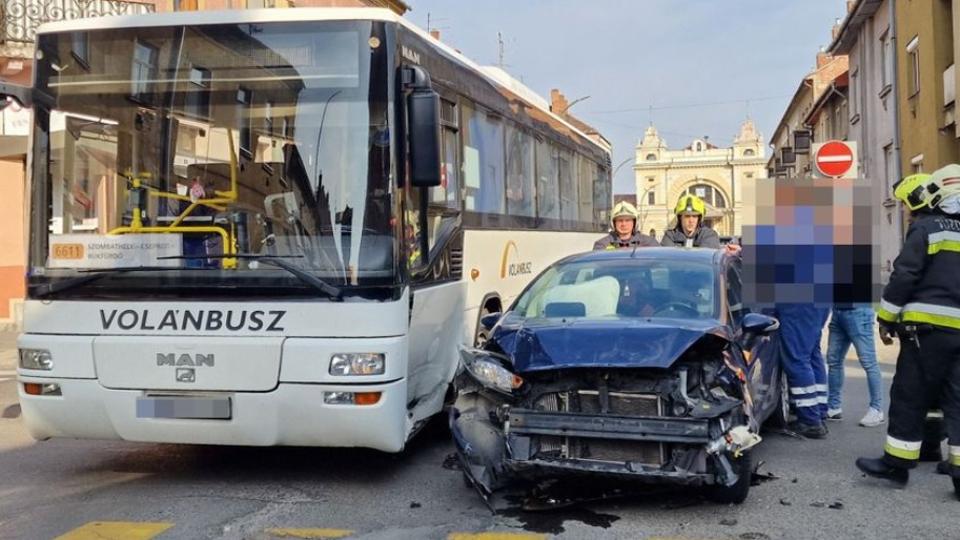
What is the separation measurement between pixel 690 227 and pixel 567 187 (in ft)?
7.65

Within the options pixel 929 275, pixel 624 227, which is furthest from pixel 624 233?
pixel 929 275

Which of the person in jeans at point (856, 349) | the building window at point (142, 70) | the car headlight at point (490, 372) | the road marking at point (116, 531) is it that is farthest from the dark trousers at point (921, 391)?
the building window at point (142, 70)

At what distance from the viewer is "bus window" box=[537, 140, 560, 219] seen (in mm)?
9805

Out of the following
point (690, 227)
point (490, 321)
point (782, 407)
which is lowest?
point (782, 407)

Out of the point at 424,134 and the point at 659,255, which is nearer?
the point at 424,134

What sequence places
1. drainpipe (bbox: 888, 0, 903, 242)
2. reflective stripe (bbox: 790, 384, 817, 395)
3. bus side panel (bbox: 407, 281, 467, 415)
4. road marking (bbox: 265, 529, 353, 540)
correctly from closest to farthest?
road marking (bbox: 265, 529, 353, 540) → bus side panel (bbox: 407, 281, 467, 415) → reflective stripe (bbox: 790, 384, 817, 395) → drainpipe (bbox: 888, 0, 903, 242)

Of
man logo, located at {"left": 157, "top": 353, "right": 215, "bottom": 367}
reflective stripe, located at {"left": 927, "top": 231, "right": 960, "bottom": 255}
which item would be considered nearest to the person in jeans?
reflective stripe, located at {"left": 927, "top": 231, "right": 960, "bottom": 255}

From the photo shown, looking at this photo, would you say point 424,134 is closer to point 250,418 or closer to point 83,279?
point 250,418

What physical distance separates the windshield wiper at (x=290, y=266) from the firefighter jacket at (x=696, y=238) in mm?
4536

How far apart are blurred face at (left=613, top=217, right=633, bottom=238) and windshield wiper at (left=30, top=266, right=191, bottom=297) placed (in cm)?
516

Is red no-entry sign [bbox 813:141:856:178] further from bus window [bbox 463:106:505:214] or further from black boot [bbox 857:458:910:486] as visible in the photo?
black boot [bbox 857:458:910:486]

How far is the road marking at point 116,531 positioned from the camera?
4.88 meters

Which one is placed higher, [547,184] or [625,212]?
[547,184]

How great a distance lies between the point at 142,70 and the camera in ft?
18.8
